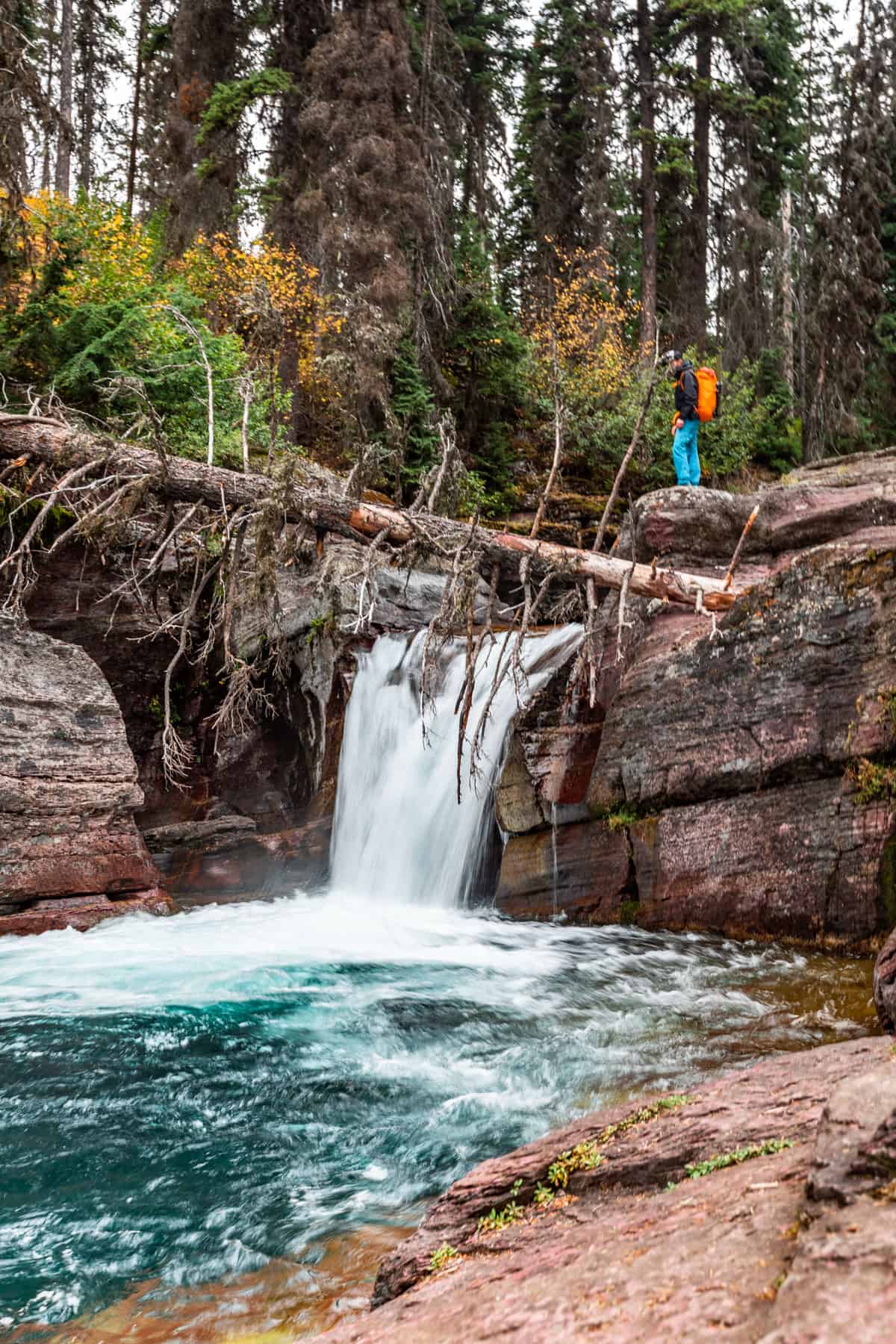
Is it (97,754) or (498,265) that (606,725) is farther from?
(498,265)

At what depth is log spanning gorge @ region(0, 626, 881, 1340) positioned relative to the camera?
157 inches

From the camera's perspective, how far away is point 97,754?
10.3 meters

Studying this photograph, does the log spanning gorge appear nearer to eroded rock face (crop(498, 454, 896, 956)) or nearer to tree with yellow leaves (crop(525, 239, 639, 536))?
eroded rock face (crop(498, 454, 896, 956))

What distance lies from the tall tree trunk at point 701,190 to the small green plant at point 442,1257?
27.3 metres

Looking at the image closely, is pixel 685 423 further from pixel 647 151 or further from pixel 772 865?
pixel 647 151

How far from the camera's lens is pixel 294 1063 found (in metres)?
6.21

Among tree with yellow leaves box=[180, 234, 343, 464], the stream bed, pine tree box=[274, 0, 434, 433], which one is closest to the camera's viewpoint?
the stream bed

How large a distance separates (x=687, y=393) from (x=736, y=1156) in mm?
11670

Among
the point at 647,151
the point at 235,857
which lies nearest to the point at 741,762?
the point at 235,857

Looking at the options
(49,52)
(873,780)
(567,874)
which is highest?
(49,52)

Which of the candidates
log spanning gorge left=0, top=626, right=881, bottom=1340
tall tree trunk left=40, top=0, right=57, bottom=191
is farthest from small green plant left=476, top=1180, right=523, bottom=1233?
tall tree trunk left=40, top=0, right=57, bottom=191

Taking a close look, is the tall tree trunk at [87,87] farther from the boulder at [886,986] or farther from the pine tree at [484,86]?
the boulder at [886,986]

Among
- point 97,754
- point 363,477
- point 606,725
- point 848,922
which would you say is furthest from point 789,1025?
point 97,754

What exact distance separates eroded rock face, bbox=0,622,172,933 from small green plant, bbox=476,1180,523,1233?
743 centimetres
